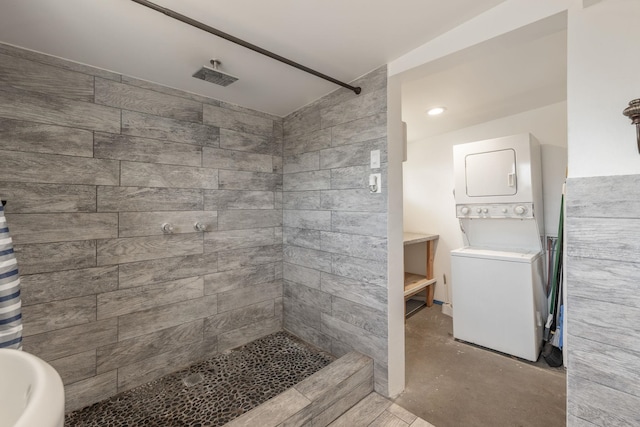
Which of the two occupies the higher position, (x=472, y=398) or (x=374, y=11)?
Answer: (x=374, y=11)

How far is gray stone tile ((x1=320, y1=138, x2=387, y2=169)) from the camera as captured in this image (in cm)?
190

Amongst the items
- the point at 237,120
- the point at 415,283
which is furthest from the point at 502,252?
the point at 237,120

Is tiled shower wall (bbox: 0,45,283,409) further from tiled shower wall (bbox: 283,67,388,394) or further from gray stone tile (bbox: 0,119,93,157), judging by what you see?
tiled shower wall (bbox: 283,67,388,394)

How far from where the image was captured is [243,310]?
2492mm

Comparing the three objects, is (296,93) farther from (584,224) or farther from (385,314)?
(584,224)

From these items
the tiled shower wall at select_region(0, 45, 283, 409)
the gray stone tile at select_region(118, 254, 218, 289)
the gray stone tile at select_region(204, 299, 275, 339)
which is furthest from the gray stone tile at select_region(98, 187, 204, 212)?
the gray stone tile at select_region(204, 299, 275, 339)

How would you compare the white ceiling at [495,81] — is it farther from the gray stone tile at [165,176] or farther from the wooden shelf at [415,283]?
the wooden shelf at [415,283]

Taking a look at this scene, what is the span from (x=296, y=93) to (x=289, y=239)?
1.31 m

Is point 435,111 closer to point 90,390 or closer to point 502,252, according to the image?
point 502,252

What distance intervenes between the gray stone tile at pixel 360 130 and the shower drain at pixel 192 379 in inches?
79.6

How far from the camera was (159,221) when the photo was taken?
80.7 inches

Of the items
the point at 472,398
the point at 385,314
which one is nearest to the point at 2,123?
the point at 385,314

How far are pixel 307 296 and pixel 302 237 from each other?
53cm

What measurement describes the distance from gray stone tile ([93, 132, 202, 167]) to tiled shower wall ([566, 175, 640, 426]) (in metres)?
2.38
